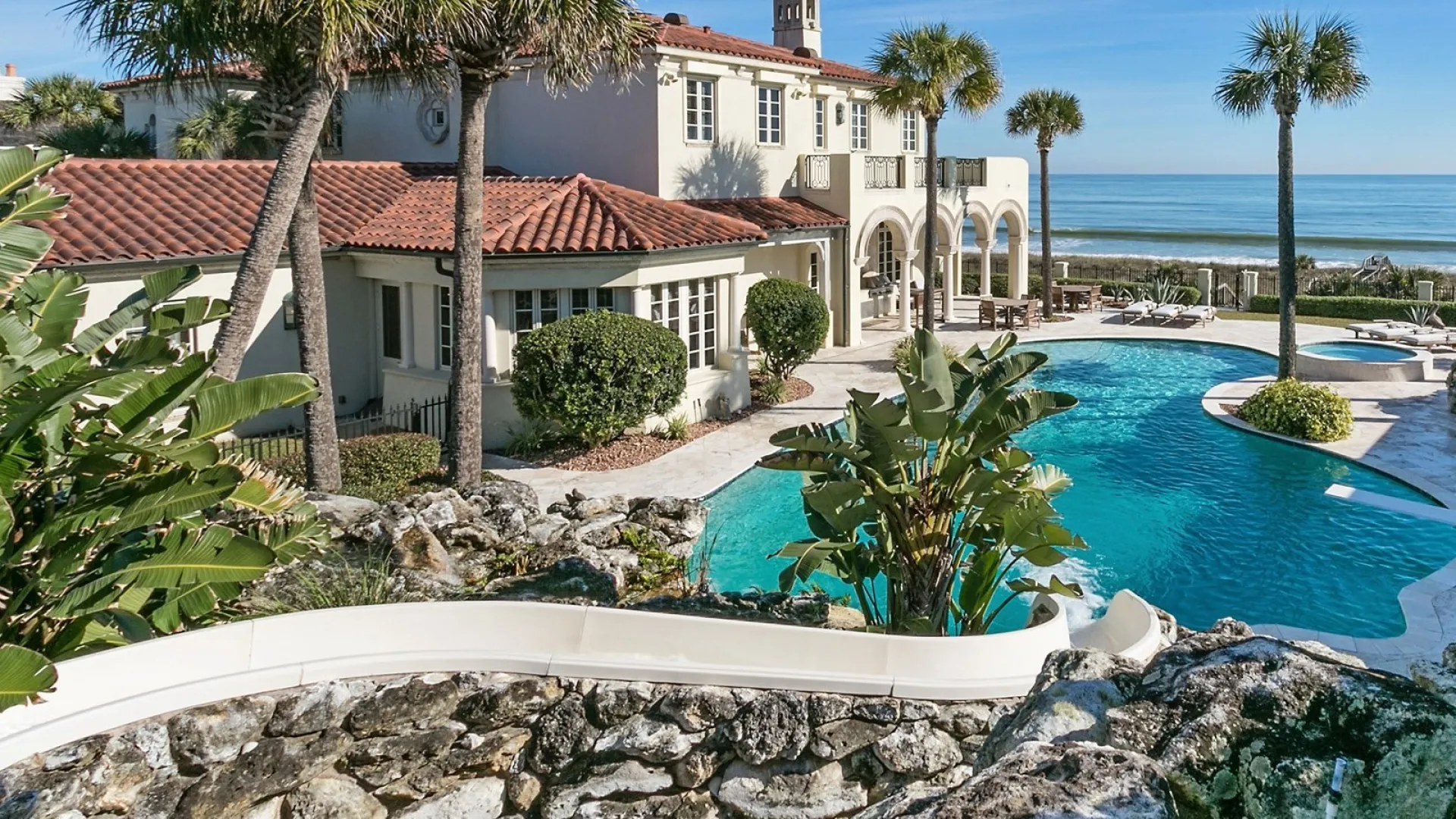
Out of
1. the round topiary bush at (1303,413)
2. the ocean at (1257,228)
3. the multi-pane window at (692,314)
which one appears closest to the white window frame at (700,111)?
the multi-pane window at (692,314)

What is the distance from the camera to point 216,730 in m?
5.99

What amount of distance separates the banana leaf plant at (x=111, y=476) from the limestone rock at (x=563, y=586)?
1588 millimetres

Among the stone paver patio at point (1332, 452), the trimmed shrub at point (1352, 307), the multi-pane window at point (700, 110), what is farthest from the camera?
the trimmed shrub at point (1352, 307)

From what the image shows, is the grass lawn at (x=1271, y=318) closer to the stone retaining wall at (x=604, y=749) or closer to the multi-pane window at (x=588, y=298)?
the multi-pane window at (x=588, y=298)

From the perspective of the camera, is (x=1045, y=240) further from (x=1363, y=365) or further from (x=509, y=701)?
(x=509, y=701)

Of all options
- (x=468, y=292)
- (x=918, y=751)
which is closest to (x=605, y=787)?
(x=918, y=751)

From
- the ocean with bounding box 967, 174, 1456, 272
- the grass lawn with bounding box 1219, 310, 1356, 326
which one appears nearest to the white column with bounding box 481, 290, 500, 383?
the grass lawn with bounding box 1219, 310, 1356, 326

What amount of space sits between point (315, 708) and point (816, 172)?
2794cm

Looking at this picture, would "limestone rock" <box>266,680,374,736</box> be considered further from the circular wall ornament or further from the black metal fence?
the circular wall ornament

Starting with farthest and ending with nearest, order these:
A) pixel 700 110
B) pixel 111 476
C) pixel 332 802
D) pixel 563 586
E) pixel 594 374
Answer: pixel 700 110 < pixel 594 374 < pixel 563 586 < pixel 111 476 < pixel 332 802

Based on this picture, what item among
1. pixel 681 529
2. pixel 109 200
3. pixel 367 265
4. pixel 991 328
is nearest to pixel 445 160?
pixel 367 265

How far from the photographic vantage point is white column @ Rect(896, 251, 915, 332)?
33550 millimetres

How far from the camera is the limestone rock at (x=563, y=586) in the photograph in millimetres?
9302

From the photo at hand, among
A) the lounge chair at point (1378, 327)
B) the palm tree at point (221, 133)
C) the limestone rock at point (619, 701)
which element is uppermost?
the palm tree at point (221, 133)
